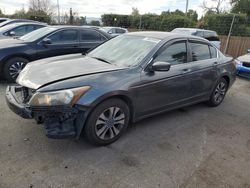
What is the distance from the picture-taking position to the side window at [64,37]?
6043mm

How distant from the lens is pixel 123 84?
3.02 m

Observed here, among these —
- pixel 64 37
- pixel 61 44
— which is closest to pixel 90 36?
pixel 64 37

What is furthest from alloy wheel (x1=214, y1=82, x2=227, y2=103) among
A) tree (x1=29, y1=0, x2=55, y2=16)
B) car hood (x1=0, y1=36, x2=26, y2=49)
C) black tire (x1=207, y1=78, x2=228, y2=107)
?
tree (x1=29, y1=0, x2=55, y2=16)

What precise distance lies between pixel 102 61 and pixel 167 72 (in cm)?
104

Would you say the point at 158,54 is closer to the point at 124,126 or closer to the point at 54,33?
the point at 124,126

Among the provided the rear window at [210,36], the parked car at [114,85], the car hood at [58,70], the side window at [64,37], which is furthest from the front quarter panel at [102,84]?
the rear window at [210,36]

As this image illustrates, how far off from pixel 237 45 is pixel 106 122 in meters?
11.4

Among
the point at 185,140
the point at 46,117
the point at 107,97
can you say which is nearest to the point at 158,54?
the point at 107,97

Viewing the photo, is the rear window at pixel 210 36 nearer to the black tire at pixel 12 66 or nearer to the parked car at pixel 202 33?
the parked car at pixel 202 33

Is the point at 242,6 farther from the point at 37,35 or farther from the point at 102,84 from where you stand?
the point at 102,84

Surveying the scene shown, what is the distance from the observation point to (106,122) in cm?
304

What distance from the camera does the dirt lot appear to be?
2.48 m

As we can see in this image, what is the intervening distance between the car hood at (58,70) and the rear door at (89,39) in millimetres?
2991

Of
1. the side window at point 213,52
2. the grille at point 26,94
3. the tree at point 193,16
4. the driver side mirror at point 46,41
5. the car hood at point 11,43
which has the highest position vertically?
the tree at point 193,16
